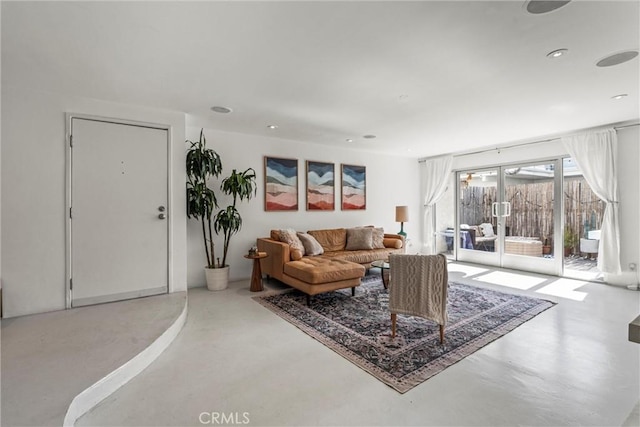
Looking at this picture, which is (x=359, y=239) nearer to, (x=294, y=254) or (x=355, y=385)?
(x=294, y=254)

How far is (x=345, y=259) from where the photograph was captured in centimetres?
464

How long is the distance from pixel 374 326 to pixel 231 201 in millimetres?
2941

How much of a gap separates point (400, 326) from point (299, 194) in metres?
3.09

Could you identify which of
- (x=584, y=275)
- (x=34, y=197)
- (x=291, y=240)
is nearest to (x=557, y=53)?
(x=291, y=240)

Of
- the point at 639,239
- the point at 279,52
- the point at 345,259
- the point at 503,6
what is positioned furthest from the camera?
the point at 345,259

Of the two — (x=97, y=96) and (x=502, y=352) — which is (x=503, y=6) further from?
(x=97, y=96)

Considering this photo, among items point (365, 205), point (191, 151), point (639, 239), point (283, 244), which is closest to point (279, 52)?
point (191, 151)

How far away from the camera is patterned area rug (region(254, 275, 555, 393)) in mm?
2307

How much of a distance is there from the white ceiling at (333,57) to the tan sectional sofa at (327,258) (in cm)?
189

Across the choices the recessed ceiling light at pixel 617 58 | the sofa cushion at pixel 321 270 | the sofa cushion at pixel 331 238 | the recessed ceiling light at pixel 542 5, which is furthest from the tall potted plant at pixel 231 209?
the recessed ceiling light at pixel 617 58

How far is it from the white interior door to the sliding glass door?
585 centimetres

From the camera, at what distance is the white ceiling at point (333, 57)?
188 centimetres

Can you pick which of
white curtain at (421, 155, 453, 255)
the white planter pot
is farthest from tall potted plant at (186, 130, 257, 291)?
white curtain at (421, 155, 453, 255)

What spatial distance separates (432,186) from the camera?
22.8 ft
